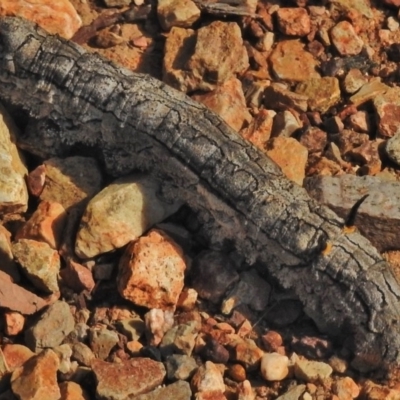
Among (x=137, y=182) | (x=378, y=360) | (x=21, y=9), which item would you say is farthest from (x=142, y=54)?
(x=378, y=360)

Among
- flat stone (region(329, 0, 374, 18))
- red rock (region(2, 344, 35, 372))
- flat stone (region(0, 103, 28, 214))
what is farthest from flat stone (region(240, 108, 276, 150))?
red rock (region(2, 344, 35, 372))

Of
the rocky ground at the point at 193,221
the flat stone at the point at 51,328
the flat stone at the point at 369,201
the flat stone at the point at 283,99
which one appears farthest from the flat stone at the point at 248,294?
the flat stone at the point at 283,99

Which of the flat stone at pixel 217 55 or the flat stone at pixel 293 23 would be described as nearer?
the flat stone at pixel 217 55

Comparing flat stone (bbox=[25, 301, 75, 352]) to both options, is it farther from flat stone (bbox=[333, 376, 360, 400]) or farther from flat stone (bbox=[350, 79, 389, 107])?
flat stone (bbox=[350, 79, 389, 107])

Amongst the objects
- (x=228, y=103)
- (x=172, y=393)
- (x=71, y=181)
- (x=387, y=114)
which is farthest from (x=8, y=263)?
(x=387, y=114)

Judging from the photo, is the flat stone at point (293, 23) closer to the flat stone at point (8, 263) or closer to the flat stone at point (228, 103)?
the flat stone at point (228, 103)
